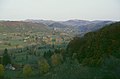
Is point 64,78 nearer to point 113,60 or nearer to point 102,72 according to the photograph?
point 102,72

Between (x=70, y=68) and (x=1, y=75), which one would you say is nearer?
(x=70, y=68)

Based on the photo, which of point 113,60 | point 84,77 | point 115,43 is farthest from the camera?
point 115,43

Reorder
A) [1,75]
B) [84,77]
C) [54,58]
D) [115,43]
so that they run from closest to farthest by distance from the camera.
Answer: [84,77] → [115,43] → [1,75] → [54,58]

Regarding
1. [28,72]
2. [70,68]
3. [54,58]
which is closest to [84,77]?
[70,68]

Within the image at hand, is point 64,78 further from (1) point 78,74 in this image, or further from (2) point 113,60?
(2) point 113,60

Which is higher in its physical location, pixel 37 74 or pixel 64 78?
pixel 64 78

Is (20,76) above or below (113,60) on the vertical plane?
below

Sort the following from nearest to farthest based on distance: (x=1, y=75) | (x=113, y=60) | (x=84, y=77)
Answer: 1. (x=84, y=77)
2. (x=113, y=60)
3. (x=1, y=75)

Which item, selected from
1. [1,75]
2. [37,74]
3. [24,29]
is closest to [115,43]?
[37,74]

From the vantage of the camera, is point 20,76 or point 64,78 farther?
point 20,76
